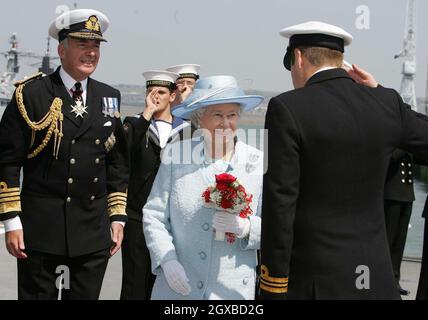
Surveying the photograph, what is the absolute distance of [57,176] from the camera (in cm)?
438

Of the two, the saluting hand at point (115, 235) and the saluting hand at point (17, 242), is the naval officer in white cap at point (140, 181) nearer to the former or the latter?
the saluting hand at point (115, 235)

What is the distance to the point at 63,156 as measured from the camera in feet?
14.4

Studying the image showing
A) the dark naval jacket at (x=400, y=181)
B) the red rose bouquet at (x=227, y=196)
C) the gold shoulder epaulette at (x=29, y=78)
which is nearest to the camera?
the red rose bouquet at (x=227, y=196)

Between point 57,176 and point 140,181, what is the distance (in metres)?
1.55

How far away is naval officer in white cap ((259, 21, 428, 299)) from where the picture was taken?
3158mm

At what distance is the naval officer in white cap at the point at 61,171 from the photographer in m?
4.29

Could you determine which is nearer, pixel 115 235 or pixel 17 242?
pixel 17 242

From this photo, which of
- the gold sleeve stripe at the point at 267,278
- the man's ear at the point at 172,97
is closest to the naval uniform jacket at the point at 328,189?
the gold sleeve stripe at the point at 267,278

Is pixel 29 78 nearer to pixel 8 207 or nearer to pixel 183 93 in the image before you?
pixel 8 207

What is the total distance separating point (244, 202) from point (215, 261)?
1.23 feet

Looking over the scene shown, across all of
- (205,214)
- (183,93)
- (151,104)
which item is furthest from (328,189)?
(183,93)

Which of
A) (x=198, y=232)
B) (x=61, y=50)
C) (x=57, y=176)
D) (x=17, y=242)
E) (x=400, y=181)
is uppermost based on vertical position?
(x=61, y=50)

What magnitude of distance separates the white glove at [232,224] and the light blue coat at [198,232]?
40mm
